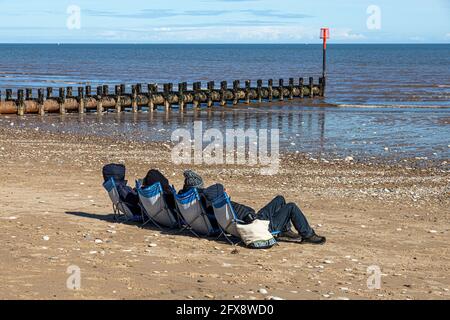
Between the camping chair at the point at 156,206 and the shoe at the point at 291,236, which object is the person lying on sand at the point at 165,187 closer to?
the camping chair at the point at 156,206

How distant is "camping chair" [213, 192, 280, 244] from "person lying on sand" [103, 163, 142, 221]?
71.8 inches

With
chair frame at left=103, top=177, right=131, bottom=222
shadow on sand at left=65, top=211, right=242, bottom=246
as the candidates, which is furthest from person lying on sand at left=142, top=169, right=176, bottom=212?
chair frame at left=103, top=177, right=131, bottom=222

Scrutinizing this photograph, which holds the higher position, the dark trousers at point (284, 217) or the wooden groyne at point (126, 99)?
the wooden groyne at point (126, 99)

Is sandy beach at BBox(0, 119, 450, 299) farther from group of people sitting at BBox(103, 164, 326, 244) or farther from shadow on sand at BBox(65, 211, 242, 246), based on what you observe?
group of people sitting at BBox(103, 164, 326, 244)

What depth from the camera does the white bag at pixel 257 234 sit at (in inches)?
455

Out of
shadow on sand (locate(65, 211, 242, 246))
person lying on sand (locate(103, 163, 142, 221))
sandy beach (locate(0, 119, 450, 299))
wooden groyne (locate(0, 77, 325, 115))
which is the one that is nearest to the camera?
sandy beach (locate(0, 119, 450, 299))

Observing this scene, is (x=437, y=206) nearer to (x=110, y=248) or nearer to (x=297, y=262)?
(x=297, y=262)

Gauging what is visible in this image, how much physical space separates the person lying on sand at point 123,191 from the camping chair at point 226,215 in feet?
5.99

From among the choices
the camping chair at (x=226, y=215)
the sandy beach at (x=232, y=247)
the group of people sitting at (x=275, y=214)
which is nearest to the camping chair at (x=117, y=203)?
the sandy beach at (x=232, y=247)

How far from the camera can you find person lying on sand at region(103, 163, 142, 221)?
13.3 metres

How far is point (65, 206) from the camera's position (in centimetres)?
1464

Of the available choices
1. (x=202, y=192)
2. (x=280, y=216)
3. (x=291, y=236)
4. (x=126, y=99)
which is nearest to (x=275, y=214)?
(x=280, y=216)

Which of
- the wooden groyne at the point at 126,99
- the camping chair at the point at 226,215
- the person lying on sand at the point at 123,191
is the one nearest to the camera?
the camping chair at the point at 226,215

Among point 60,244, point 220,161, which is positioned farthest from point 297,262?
point 220,161
